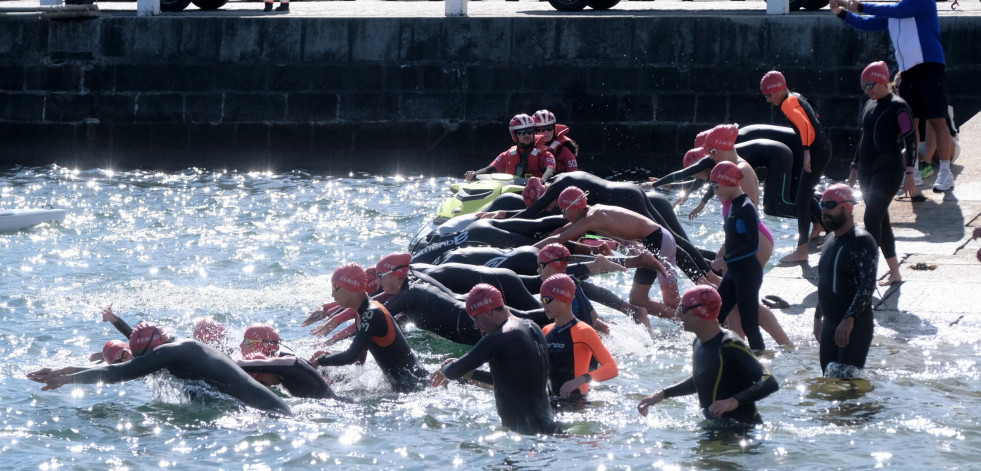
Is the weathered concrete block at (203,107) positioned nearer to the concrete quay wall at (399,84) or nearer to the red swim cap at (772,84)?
the concrete quay wall at (399,84)

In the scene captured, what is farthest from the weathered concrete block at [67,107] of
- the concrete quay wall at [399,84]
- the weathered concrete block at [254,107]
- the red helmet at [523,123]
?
the red helmet at [523,123]

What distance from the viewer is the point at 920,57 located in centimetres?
1413

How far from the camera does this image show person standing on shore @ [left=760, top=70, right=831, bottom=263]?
13.1m

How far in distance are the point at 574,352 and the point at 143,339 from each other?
3107 millimetres

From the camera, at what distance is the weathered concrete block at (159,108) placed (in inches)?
850

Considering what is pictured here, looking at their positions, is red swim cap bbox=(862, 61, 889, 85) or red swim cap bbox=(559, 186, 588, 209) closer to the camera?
red swim cap bbox=(862, 61, 889, 85)

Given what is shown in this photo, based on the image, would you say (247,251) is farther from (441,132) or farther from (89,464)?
(89,464)

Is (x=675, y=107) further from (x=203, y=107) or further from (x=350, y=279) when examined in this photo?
(x=350, y=279)

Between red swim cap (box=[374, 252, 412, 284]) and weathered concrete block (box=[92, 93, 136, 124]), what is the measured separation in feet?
40.9

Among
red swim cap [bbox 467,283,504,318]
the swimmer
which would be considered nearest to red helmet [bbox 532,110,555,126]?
the swimmer

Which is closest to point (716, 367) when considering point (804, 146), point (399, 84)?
point (804, 146)

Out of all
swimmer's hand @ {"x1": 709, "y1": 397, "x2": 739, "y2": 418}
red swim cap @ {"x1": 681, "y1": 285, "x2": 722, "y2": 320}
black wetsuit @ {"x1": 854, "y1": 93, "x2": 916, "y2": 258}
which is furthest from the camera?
black wetsuit @ {"x1": 854, "y1": 93, "x2": 916, "y2": 258}

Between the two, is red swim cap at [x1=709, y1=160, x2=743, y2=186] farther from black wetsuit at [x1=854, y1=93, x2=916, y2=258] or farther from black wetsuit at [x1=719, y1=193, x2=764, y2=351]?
black wetsuit at [x1=854, y1=93, x2=916, y2=258]

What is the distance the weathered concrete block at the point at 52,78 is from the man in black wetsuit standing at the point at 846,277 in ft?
52.6
